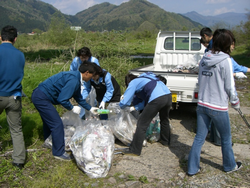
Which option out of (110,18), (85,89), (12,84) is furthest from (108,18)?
(12,84)

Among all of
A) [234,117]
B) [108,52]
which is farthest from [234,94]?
[108,52]

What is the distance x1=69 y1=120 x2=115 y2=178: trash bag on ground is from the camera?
3104 mm

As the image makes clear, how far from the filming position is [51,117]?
3367 mm

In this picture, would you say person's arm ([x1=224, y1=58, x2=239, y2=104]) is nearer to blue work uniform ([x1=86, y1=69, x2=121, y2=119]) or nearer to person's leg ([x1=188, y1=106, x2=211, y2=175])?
person's leg ([x1=188, y1=106, x2=211, y2=175])

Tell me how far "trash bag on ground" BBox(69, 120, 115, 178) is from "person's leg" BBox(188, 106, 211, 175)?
42.0 inches

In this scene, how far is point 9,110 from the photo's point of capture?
10.2ft

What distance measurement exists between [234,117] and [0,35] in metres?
4.97

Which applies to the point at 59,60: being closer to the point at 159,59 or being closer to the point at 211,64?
the point at 159,59

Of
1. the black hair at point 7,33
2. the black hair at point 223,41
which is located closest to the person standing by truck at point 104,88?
the black hair at point 7,33

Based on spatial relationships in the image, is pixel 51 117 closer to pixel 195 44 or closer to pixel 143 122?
pixel 143 122

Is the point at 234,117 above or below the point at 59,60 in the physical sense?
below

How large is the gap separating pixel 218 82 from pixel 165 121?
53.1 inches

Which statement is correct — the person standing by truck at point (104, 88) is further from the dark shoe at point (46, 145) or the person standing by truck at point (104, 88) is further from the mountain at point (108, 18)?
the mountain at point (108, 18)

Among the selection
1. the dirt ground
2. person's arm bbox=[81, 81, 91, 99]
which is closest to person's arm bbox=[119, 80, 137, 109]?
the dirt ground
